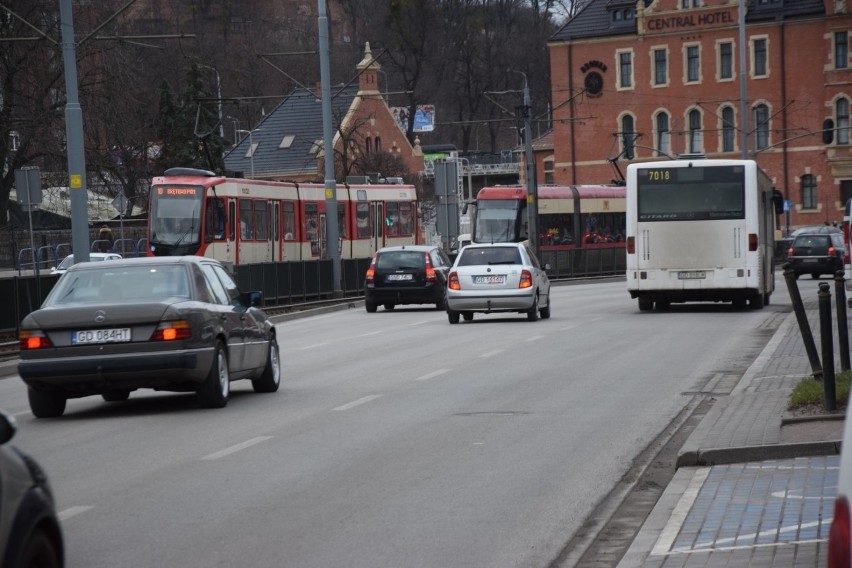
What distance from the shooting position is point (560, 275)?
63875 millimetres

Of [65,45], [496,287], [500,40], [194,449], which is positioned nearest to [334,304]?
[496,287]

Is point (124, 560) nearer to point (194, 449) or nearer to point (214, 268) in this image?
point (194, 449)

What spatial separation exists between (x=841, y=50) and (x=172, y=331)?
7908cm

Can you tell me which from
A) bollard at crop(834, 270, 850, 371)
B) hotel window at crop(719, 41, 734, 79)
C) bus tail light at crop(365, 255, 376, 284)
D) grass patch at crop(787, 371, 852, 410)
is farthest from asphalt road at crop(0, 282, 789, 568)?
hotel window at crop(719, 41, 734, 79)

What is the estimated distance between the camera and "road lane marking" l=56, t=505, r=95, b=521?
29.2 ft

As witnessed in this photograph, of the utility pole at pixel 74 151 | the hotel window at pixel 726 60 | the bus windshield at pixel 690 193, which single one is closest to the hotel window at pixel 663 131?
the hotel window at pixel 726 60

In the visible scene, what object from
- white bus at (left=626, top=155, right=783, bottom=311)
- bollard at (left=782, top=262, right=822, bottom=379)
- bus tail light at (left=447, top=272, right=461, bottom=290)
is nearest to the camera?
bollard at (left=782, top=262, right=822, bottom=379)

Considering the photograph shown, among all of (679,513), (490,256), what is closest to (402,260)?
(490,256)

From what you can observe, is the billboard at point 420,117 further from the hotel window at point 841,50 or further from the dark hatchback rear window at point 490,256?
the dark hatchback rear window at point 490,256

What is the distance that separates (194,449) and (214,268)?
14.3 feet

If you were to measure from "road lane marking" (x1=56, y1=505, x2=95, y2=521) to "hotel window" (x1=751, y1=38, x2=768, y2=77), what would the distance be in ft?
279

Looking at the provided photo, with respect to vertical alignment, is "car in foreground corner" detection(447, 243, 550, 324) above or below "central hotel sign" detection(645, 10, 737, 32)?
below

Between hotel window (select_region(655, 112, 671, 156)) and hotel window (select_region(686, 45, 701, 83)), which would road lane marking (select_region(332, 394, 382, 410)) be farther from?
hotel window (select_region(655, 112, 671, 156))

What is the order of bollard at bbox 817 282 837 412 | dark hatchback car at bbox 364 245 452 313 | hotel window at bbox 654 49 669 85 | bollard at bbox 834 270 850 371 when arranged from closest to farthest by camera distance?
bollard at bbox 817 282 837 412 < bollard at bbox 834 270 850 371 < dark hatchback car at bbox 364 245 452 313 < hotel window at bbox 654 49 669 85
